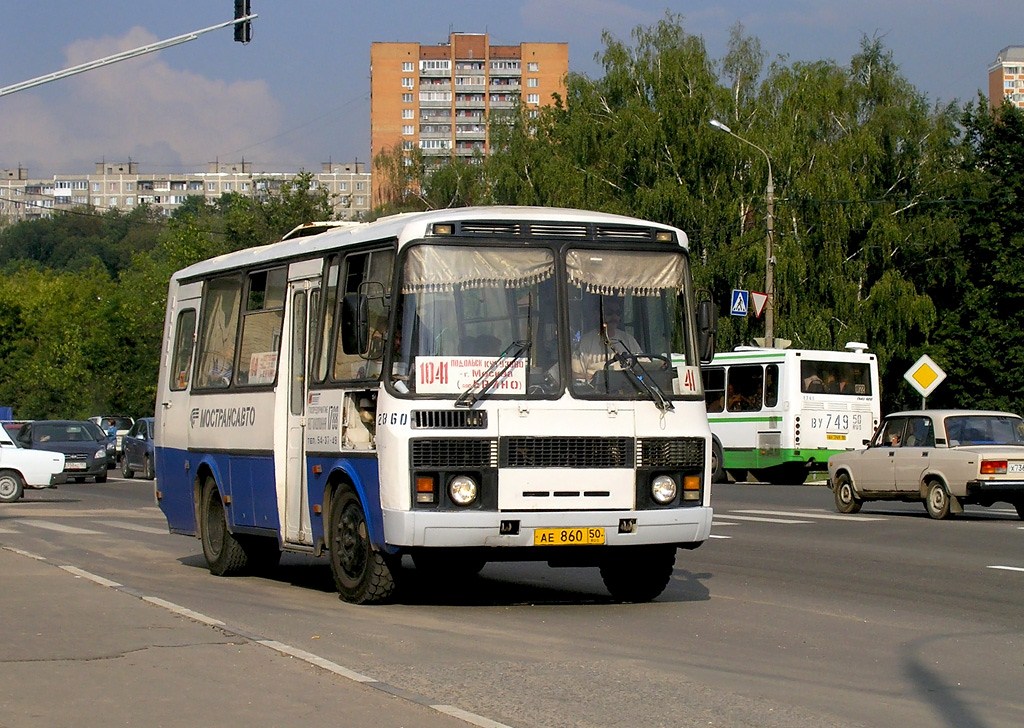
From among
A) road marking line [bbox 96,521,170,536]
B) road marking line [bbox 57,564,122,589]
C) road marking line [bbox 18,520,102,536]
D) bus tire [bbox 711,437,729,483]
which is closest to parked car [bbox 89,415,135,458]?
bus tire [bbox 711,437,729,483]

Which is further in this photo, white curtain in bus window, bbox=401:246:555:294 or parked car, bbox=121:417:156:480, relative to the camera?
parked car, bbox=121:417:156:480

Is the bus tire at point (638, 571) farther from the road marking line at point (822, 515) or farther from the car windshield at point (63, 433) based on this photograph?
the car windshield at point (63, 433)

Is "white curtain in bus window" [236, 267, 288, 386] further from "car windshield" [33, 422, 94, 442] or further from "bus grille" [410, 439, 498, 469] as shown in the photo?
"car windshield" [33, 422, 94, 442]

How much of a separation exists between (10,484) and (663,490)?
77.5ft

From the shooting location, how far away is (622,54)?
6391cm

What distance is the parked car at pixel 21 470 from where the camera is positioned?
33062mm

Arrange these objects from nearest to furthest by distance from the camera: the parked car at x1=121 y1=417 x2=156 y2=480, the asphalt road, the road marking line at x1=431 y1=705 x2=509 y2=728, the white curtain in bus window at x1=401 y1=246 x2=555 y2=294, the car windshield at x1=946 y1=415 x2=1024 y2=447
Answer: the road marking line at x1=431 y1=705 x2=509 y2=728
the asphalt road
the white curtain in bus window at x1=401 y1=246 x2=555 y2=294
the car windshield at x1=946 y1=415 x2=1024 y2=447
the parked car at x1=121 y1=417 x2=156 y2=480

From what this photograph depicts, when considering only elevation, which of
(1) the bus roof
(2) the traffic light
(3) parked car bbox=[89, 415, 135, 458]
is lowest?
(3) parked car bbox=[89, 415, 135, 458]

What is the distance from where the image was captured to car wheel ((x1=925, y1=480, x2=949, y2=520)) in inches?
924

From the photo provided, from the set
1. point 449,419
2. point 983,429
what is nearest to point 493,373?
point 449,419

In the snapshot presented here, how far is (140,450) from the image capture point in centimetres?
4728

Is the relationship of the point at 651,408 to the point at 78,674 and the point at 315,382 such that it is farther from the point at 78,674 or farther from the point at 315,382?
the point at 78,674

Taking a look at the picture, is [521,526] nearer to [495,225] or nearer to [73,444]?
[495,225]

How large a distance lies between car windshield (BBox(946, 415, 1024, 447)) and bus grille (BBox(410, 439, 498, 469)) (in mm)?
13715
